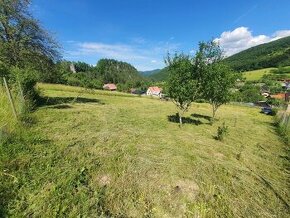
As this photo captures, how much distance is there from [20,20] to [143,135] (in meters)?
14.5

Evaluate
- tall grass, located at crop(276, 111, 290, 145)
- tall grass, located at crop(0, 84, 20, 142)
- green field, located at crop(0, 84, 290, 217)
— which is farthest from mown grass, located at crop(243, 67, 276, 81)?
tall grass, located at crop(0, 84, 20, 142)

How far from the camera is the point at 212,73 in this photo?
68.5 feet

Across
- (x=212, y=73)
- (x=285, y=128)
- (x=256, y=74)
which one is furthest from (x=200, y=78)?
(x=256, y=74)

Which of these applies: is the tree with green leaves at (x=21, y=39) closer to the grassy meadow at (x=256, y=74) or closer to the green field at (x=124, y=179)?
the green field at (x=124, y=179)

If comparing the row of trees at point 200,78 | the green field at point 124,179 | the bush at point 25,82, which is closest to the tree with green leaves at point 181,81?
the row of trees at point 200,78

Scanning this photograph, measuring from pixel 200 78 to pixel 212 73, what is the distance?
47.5 inches

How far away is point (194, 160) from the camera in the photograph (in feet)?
33.1

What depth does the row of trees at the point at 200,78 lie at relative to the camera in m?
18.6

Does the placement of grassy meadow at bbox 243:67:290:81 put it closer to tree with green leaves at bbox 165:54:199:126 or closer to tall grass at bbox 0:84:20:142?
tree with green leaves at bbox 165:54:199:126

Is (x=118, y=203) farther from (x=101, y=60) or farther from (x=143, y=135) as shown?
(x=101, y=60)

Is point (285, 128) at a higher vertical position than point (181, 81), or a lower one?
lower

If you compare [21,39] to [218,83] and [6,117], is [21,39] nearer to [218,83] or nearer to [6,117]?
[6,117]

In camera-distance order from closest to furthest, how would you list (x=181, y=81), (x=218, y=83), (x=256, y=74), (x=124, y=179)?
(x=124, y=179) < (x=181, y=81) < (x=218, y=83) < (x=256, y=74)

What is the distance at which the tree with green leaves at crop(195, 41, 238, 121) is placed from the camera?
2048 centimetres
